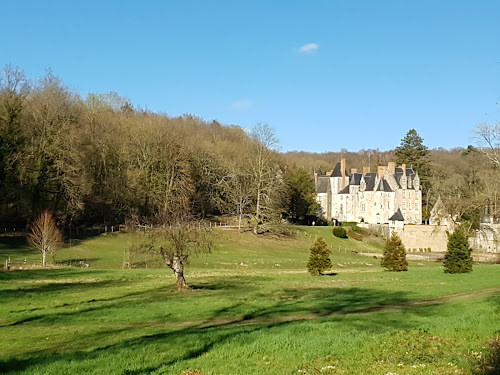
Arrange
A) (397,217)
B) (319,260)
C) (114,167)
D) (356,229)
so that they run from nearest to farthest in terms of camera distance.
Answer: (319,260) < (114,167) < (356,229) < (397,217)

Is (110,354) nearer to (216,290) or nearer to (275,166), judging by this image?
(216,290)

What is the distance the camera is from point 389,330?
12.6 meters

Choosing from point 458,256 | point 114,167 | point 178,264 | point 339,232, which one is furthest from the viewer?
point 339,232

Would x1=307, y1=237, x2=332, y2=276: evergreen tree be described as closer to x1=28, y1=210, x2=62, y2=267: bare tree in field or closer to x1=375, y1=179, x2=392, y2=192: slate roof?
x1=28, y1=210, x2=62, y2=267: bare tree in field

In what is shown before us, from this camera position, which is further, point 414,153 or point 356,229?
point 414,153

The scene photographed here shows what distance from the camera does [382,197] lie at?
9294 cm

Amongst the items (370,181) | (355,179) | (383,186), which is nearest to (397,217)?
(383,186)

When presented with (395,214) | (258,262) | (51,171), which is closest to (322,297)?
(258,262)

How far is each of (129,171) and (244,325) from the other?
52.7 meters

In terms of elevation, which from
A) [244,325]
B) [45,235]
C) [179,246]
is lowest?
[244,325]

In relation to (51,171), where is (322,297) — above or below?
below

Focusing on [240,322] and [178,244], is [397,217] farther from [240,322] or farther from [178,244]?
[240,322]

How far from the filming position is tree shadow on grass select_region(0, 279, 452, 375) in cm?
1026

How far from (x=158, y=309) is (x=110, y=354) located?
311 inches
